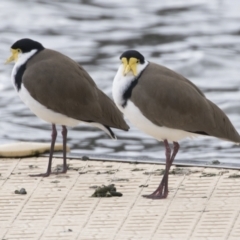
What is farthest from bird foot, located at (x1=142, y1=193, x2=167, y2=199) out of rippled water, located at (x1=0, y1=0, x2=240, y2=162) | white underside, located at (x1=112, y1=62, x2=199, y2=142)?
rippled water, located at (x1=0, y1=0, x2=240, y2=162)

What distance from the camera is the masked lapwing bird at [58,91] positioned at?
8.70 m

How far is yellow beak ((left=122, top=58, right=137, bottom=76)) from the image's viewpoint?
8039 mm

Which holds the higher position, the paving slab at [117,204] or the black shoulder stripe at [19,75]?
the black shoulder stripe at [19,75]

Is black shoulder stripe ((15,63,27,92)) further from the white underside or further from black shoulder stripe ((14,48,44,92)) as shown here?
the white underside

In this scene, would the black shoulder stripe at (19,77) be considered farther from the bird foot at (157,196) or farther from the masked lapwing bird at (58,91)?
the bird foot at (157,196)

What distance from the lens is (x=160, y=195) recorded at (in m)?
8.03

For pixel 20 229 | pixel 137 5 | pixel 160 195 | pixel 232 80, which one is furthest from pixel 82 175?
pixel 137 5

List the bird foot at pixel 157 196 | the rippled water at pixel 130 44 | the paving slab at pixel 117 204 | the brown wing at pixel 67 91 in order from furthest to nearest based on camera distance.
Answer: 1. the rippled water at pixel 130 44
2. the brown wing at pixel 67 91
3. the bird foot at pixel 157 196
4. the paving slab at pixel 117 204

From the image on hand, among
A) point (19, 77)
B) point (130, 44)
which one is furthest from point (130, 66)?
point (130, 44)

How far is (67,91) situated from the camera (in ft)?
28.7

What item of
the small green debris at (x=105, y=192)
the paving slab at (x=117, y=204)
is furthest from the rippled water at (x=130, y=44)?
the small green debris at (x=105, y=192)

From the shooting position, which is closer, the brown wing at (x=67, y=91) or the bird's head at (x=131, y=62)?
the bird's head at (x=131, y=62)

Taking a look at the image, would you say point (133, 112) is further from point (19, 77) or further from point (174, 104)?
point (19, 77)

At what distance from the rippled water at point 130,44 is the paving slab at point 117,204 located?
12.1ft
